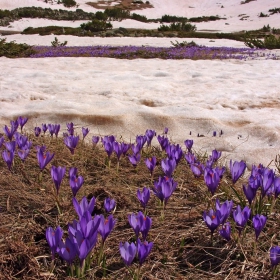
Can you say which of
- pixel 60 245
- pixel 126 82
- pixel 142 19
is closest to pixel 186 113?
pixel 126 82

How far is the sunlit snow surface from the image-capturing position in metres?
3.72

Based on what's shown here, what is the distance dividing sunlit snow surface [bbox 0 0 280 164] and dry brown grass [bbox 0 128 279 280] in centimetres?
103

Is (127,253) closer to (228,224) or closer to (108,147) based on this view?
(228,224)

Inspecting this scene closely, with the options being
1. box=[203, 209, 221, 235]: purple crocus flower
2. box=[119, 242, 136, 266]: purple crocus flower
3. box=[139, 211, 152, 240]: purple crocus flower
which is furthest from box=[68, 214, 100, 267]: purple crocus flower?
box=[203, 209, 221, 235]: purple crocus flower

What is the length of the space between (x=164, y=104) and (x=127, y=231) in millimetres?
3239

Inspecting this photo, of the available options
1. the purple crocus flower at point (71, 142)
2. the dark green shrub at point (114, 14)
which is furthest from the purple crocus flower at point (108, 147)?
the dark green shrub at point (114, 14)

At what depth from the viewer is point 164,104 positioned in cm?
491

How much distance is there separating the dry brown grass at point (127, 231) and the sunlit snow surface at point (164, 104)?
1.03 metres

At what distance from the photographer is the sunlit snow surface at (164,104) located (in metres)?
3.72

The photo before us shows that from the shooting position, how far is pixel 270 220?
6.28ft

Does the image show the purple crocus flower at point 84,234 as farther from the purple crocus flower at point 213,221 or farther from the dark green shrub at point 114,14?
the dark green shrub at point 114,14

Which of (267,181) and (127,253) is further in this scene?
(267,181)

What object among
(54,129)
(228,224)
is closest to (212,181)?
(228,224)

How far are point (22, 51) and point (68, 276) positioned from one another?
12062 millimetres
